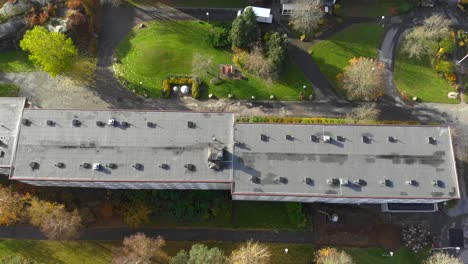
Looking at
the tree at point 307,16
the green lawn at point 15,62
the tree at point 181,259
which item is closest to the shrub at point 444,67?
the tree at point 307,16

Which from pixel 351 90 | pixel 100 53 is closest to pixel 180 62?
pixel 100 53

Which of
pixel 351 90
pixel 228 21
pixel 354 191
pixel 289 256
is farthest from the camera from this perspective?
pixel 228 21

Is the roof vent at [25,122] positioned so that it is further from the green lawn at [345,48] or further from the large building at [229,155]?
the green lawn at [345,48]

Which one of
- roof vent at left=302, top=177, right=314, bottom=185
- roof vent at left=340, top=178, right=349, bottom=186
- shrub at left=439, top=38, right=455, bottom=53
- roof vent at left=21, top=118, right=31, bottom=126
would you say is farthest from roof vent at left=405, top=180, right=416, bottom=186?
roof vent at left=21, top=118, right=31, bottom=126

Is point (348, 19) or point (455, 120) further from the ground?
point (348, 19)

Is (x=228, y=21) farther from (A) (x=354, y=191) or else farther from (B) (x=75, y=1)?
(A) (x=354, y=191)

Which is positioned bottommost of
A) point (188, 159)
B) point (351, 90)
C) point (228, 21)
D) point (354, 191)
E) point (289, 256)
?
point (289, 256)

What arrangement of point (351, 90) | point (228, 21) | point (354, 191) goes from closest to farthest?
point (354, 191) < point (351, 90) < point (228, 21)

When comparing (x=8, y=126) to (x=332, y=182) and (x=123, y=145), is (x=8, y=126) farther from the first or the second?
Result: (x=332, y=182)

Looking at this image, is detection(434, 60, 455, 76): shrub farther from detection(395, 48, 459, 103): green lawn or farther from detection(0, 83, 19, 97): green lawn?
detection(0, 83, 19, 97): green lawn
